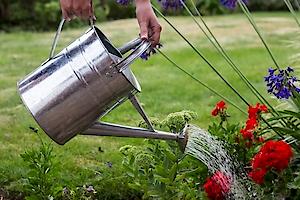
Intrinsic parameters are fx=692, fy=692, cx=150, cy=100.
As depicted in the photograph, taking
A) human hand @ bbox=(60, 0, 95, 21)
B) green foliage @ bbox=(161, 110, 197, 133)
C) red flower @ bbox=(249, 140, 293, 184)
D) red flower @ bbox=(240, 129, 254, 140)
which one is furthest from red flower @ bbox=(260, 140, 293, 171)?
human hand @ bbox=(60, 0, 95, 21)

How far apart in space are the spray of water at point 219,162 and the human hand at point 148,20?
0.47m

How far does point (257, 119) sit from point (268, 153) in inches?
18.2

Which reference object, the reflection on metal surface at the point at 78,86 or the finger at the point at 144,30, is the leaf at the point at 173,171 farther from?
the finger at the point at 144,30

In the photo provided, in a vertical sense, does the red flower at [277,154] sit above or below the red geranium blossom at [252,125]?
below

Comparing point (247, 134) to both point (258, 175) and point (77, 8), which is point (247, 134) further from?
point (77, 8)

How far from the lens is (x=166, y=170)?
9.12ft

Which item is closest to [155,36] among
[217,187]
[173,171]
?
[173,171]

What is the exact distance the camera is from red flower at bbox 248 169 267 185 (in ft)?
8.93

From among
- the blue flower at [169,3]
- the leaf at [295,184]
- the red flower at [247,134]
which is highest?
the blue flower at [169,3]

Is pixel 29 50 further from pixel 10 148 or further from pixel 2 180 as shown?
pixel 2 180

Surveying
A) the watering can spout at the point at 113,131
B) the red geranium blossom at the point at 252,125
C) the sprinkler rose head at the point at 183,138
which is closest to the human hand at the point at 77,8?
the watering can spout at the point at 113,131

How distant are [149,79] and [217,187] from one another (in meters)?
3.98

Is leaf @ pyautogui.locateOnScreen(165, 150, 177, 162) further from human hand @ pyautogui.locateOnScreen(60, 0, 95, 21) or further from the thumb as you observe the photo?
human hand @ pyautogui.locateOnScreen(60, 0, 95, 21)

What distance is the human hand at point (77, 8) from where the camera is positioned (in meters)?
2.35
